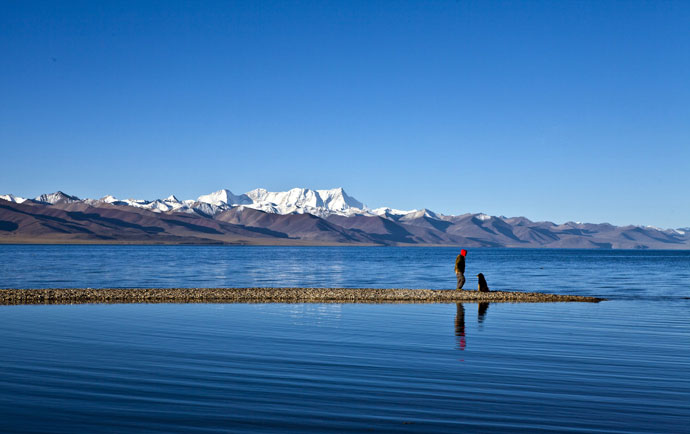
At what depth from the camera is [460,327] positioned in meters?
21.7

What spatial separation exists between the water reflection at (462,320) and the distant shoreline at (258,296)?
3.14m

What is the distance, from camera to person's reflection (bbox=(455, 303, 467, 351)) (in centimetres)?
1786

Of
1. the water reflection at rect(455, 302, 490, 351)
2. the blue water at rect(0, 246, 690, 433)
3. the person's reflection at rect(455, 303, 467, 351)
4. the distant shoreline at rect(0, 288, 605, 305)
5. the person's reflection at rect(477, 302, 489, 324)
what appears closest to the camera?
the blue water at rect(0, 246, 690, 433)

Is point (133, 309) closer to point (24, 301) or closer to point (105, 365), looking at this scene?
point (24, 301)

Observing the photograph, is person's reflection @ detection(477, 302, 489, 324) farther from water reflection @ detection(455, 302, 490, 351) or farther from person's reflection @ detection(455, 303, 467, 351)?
person's reflection @ detection(455, 303, 467, 351)

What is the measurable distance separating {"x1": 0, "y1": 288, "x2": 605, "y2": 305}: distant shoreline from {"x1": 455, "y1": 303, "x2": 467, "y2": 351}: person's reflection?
5309mm

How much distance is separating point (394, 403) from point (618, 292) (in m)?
37.4

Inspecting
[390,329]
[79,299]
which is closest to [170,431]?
[390,329]

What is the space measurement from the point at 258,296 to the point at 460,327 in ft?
47.4

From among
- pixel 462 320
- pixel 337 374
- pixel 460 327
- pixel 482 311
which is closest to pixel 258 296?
pixel 482 311

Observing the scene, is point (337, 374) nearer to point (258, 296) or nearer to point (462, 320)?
point (462, 320)

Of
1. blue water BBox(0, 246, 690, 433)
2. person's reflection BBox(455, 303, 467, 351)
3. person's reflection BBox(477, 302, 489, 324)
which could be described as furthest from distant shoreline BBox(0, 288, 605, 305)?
blue water BBox(0, 246, 690, 433)

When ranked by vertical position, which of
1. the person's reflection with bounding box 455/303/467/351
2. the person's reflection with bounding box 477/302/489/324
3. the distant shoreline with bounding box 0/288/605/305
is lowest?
the person's reflection with bounding box 477/302/489/324

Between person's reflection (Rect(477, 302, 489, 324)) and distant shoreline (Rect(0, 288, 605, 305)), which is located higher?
distant shoreline (Rect(0, 288, 605, 305))
